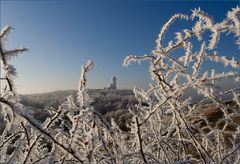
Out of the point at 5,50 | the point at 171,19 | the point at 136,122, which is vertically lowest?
the point at 136,122

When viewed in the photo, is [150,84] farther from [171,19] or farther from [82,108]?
[82,108]

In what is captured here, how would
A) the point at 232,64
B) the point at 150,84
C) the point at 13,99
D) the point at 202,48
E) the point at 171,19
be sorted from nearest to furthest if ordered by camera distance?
1. the point at 13,99
2. the point at 232,64
3. the point at 202,48
4. the point at 171,19
5. the point at 150,84

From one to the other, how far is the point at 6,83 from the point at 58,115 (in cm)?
32

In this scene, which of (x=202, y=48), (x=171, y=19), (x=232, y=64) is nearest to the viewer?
(x=232, y=64)

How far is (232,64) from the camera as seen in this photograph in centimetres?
109

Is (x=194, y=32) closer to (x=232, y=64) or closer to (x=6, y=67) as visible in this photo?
(x=232, y=64)

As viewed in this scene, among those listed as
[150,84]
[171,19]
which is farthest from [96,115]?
[150,84]

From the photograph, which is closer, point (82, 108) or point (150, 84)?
point (82, 108)

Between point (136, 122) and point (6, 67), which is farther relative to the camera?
point (136, 122)

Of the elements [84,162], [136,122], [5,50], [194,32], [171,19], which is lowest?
[84,162]

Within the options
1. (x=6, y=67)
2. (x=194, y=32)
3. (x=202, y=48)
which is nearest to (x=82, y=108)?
(x=6, y=67)

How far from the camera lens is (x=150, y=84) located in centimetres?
179

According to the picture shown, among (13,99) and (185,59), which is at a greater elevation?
(185,59)

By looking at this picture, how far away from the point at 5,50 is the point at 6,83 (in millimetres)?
83
